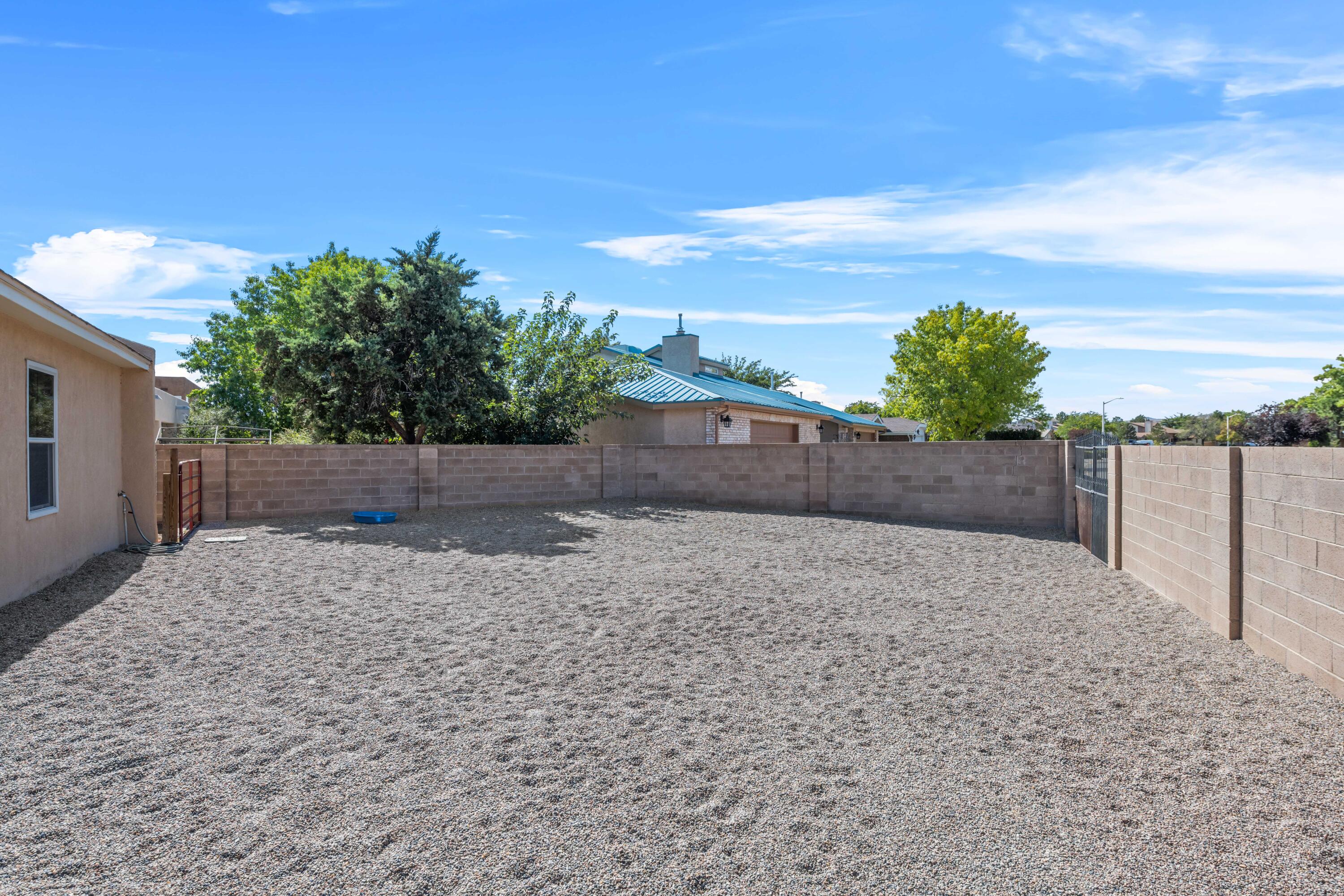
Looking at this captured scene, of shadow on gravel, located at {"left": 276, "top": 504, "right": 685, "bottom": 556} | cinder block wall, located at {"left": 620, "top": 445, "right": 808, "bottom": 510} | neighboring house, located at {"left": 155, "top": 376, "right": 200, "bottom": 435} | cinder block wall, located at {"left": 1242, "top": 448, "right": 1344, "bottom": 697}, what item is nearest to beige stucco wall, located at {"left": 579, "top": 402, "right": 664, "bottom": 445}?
cinder block wall, located at {"left": 620, "top": 445, "right": 808, "bottom": 510}

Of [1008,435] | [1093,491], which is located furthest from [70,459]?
[1008,435]

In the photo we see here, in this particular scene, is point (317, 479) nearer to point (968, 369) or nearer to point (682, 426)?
point (682, 426)

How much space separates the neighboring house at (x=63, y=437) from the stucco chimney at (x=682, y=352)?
1909 cm

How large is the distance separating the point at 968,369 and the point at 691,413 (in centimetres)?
2188

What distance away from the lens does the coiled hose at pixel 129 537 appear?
9.40m

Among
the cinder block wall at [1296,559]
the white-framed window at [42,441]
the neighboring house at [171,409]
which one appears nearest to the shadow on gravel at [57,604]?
the white-framed window at [42,441]

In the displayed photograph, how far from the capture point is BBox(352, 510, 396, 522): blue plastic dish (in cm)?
1213

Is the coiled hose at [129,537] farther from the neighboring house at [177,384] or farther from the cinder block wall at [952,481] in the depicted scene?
the neighboring house at [177,384]

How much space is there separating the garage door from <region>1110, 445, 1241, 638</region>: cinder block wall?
15455mm

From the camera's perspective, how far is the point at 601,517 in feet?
42.8

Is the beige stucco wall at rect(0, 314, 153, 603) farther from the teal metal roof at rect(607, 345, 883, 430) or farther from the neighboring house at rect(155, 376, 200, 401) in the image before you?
the neighboring house at rect(155, 376, 200, 401)

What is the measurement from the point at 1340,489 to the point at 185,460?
1358cm

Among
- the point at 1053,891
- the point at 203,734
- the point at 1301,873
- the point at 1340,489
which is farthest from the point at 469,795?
the point at 1340,489

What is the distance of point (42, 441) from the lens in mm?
7184
